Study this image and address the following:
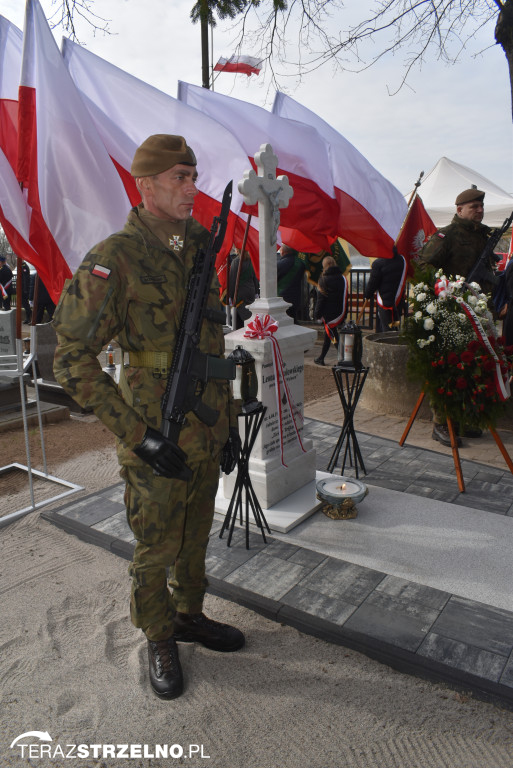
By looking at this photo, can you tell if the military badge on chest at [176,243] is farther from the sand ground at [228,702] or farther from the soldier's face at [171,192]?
the sand ground at [228,702]

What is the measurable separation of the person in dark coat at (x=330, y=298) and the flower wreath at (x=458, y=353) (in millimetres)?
4818

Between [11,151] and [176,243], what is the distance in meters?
2.69

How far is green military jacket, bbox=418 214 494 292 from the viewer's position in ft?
18.9

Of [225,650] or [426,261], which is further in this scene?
[426,261]

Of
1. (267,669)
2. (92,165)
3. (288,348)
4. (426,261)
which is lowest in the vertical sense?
(267,669)

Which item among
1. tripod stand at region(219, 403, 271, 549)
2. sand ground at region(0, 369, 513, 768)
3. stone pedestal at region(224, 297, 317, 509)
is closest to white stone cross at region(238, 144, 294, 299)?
stone pedestal at region(224, 297, 317, 509)

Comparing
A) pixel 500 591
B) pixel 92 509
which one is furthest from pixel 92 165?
pixel 500 591

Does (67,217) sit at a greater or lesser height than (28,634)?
greater

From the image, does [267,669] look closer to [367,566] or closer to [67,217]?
[367,566]

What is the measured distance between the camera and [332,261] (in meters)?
10.1

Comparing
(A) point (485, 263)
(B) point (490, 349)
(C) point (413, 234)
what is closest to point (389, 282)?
(C) point (413, 234)

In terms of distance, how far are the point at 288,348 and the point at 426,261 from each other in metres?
2.50

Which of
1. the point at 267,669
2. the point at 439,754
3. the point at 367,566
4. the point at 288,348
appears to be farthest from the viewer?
the point at 288,348

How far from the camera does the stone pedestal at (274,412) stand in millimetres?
4038
